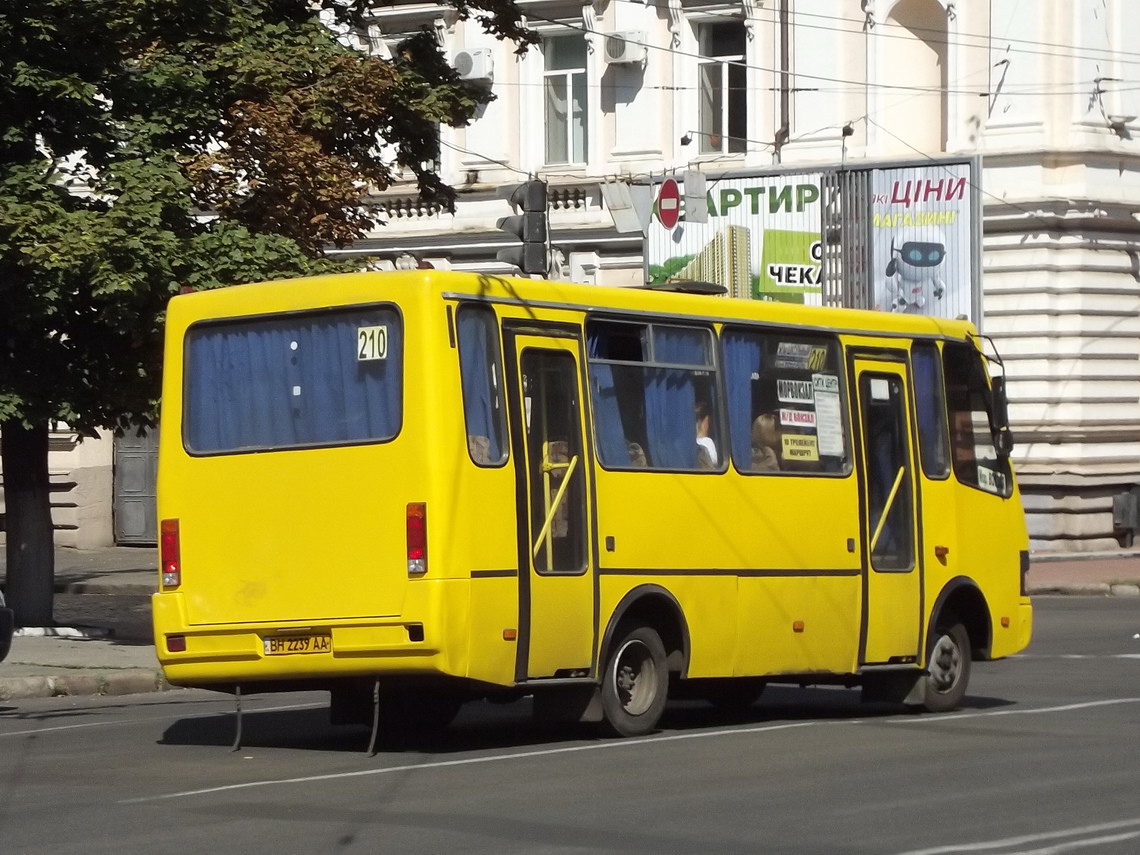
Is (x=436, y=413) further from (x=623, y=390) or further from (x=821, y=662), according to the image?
(x=821, y=662)

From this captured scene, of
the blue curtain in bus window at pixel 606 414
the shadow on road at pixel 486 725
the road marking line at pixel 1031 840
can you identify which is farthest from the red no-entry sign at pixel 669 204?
the road marking line at pixel 1031 840

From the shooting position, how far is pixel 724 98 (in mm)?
38062

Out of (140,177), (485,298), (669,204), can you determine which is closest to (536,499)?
(485,298)

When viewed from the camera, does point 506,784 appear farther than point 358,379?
No

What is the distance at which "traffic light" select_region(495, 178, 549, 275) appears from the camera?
18.0 m

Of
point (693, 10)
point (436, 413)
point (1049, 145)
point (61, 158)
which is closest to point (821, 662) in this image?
point (436, 413)

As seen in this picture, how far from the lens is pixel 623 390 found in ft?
42.4

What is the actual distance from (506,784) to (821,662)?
3.95 metres

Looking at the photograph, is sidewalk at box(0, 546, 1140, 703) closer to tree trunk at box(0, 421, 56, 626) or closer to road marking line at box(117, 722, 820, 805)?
tree trunk at box(0, 421, 56, 626)

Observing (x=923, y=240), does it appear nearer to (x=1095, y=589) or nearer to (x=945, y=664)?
(x=1095, y=589)

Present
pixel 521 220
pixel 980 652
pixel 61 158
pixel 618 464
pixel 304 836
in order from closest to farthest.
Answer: pixel 304 836 < pixel 618 464 < pixel 980 652 < pixel 521 220 < pixel 61 158

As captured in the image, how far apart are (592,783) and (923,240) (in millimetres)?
25317

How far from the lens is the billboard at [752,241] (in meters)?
36.3

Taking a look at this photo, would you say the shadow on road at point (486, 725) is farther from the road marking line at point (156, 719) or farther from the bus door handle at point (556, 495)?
the bus door handle at point (556, 495)
